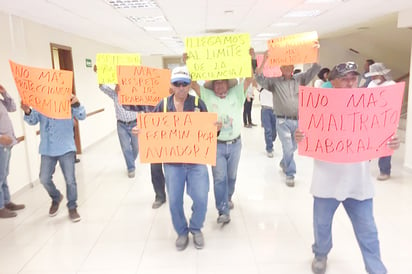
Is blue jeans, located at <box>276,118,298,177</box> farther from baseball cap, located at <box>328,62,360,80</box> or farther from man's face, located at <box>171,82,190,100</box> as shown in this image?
baseball cap, located at <box>328,62,360,80</box>

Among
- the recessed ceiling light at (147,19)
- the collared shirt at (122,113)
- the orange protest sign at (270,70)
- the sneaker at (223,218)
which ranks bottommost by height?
the sneaker at (223,218)

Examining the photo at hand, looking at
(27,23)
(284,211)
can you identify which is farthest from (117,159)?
(284,211)

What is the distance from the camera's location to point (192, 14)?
15.6 ft

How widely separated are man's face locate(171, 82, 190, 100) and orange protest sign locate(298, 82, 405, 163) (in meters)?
0.86

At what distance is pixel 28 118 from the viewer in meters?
2.97

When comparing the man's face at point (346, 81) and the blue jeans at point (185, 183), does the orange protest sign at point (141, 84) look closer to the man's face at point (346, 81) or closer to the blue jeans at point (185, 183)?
the blue jeans at point (185, 183)

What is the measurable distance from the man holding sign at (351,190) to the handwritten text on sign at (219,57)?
870mm

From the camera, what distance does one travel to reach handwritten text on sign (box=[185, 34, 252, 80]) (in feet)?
8.87

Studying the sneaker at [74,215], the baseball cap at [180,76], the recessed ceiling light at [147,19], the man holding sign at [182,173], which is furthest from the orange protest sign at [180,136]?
the recessed ceiling light at [147,19]

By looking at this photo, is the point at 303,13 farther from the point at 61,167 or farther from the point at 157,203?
the point at 61,167

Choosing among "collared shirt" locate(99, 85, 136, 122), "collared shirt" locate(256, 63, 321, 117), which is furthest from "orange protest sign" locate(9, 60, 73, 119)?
"collared shirt" locate(256, 63, 321, 117)

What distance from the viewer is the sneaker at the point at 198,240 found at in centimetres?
264

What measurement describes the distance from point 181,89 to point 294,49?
4.67 ft

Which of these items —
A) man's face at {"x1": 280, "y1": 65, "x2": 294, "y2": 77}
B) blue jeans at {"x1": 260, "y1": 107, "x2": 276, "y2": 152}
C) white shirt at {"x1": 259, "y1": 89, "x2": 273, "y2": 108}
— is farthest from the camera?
blue jeans at {"x1": 260, "y1": 107, "x2": 276, "y2": 152}
